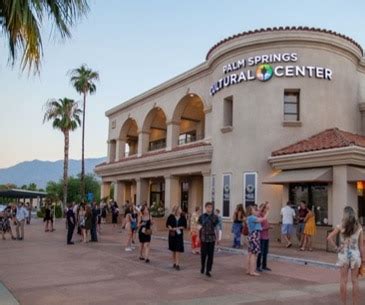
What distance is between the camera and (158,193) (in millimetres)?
32500

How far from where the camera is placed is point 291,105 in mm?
20047

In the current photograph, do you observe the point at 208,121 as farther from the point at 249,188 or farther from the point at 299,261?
the point at 299,261

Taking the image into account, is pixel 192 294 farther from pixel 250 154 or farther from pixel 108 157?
pixel 108 157

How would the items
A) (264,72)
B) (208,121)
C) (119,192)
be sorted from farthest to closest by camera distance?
(119,192) → (208,121) → (264,72)

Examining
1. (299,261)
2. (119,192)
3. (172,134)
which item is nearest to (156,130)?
(119,192)

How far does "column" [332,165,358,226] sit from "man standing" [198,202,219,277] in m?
6.97

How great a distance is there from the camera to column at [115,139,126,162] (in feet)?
115

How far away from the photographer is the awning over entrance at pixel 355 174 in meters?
16.0

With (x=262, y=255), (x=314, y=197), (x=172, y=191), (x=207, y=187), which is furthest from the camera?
(x=172, y=191)

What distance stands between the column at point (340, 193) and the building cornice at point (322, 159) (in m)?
0.34

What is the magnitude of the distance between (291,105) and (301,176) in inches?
156

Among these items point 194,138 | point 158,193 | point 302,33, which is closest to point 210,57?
point 302,33

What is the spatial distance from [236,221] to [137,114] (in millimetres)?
16470

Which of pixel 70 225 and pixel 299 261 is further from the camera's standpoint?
pixel 70 225
